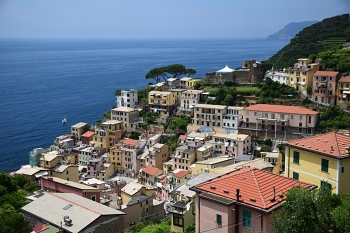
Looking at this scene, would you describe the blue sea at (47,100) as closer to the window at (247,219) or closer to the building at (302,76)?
the building at (302,76)

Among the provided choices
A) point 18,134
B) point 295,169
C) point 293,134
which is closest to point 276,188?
point 295,169

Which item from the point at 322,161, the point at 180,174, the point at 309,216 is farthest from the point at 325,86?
the point at 309,216

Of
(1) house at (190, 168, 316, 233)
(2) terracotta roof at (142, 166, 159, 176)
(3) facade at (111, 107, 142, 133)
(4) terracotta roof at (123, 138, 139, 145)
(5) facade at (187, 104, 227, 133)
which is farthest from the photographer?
(3) facade at (111, 107, 142, 133)

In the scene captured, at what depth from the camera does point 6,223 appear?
13805mm

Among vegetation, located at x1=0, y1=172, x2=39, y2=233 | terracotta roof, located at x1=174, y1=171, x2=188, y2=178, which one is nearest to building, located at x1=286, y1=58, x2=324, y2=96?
terracotta roof, located at x1=174, y1=171, x2=188, y2=178

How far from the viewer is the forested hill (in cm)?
6272

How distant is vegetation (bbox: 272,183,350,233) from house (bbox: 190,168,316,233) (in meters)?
0.78

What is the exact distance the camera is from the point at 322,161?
12.1 metres

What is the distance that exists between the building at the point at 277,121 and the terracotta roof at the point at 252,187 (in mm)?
28098

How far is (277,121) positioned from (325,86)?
6149 millimetres

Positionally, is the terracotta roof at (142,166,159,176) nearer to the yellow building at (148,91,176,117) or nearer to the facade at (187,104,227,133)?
the facade at (187,104,227,133)

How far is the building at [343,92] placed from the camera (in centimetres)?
3809

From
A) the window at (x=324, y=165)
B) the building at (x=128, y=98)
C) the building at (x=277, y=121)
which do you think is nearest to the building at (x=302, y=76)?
the building at (x=277, y=121)

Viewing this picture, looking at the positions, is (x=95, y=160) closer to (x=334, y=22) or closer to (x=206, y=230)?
(x=206, y=230)
